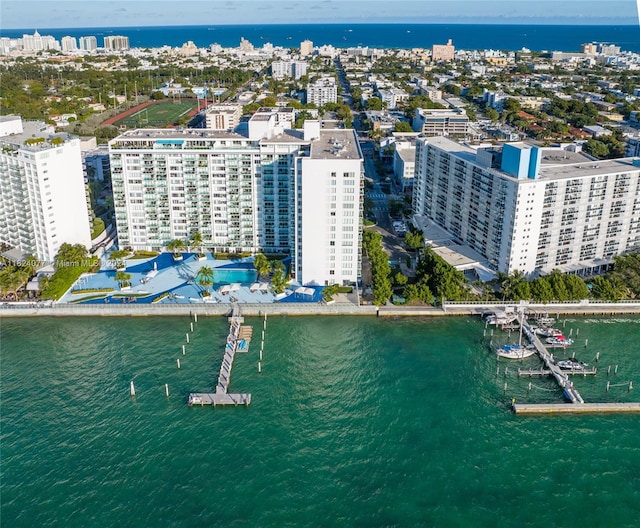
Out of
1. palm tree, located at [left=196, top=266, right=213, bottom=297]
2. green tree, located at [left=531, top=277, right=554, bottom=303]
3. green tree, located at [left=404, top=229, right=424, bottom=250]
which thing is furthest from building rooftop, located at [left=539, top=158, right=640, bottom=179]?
palm tree, located at [left=196, top=266, right=213, bottom=297]

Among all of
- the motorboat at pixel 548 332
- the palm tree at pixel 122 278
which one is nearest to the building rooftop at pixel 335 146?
the palm tree at pixel 122 278

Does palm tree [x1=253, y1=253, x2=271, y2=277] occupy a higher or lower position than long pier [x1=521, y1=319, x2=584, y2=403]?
higher

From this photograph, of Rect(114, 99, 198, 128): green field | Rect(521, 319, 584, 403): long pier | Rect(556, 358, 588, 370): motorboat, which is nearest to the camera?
Rect(521, 319, 584, 403): long pier

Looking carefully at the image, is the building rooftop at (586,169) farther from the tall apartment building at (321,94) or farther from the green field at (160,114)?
the tall apartment building at (321,94)

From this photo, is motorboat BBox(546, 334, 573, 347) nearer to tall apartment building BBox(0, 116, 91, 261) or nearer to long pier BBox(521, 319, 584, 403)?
long pier BBox(521, 319, 584, 403)

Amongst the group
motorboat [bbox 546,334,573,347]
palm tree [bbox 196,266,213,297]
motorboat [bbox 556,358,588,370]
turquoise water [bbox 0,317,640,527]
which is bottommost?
turquoise water [bbox 0,317,640,527]
